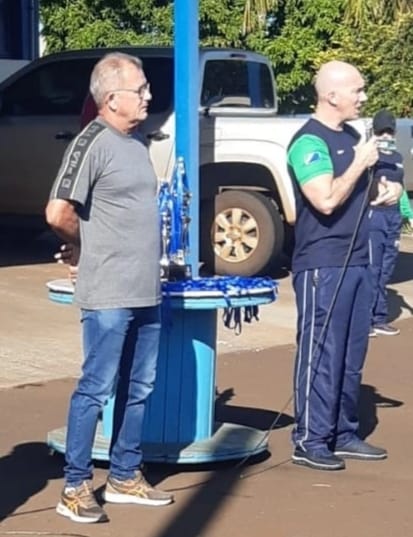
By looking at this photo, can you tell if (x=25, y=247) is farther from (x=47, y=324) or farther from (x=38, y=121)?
(x=47, y=324)

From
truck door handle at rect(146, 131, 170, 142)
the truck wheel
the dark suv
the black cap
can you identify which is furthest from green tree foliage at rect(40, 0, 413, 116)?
the black cap

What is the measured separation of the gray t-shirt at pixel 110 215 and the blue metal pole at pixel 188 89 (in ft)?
5.42

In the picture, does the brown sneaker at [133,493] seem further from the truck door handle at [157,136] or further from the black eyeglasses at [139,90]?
the truck door handle at [157,136]

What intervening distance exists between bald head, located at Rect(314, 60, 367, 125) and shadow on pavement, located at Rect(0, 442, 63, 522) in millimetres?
2166

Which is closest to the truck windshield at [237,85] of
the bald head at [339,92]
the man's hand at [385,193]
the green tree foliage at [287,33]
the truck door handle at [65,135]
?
the truck door handle at [65,135]

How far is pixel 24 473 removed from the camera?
22.7 feet

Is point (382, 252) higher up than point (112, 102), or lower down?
lower down

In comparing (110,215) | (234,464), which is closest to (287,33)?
(234,464)

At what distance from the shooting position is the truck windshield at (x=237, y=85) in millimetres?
14383

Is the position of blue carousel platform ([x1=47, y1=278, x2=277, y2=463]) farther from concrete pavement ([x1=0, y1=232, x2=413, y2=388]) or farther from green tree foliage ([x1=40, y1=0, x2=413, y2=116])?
green tree foliage ([x1=40, y1=0, x2=413, y2=116])

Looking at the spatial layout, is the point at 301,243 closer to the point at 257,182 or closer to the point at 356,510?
the point at 356,510

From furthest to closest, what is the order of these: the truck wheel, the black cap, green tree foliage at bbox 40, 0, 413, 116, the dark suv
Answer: green tree foliage at bbox 40, 0, 413, 116, the dark suv, the truck wheel, the black cap

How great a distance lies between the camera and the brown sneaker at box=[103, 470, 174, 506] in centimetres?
637

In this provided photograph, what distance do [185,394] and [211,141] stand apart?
7.16m
